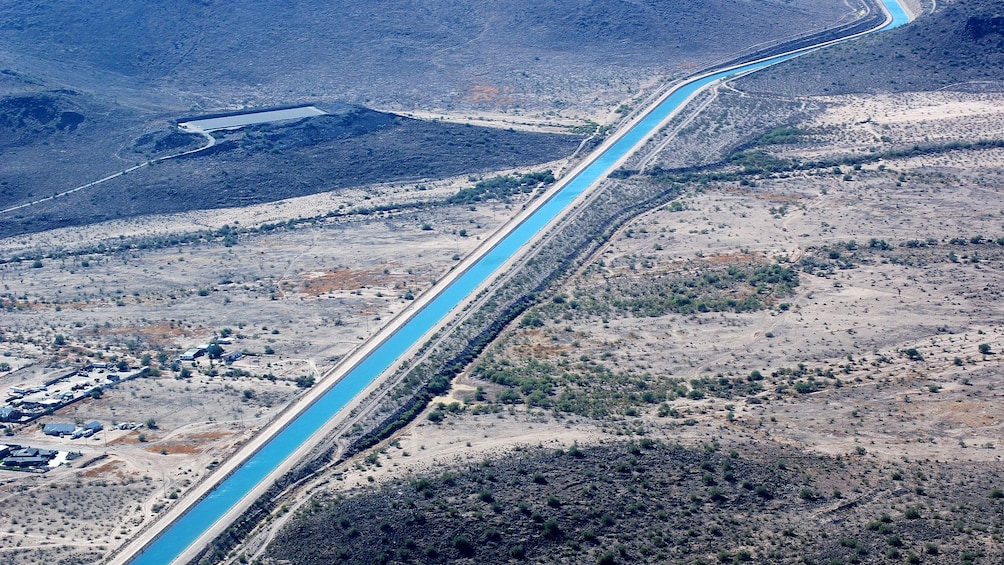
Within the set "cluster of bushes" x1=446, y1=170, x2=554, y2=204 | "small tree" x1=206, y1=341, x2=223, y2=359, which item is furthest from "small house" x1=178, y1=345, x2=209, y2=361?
"cluster of bushes" x1=446, y1=170, x2=554, y2=204

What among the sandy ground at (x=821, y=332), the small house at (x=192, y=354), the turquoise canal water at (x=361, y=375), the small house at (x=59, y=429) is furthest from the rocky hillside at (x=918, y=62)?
the small house at (x=59, y=429)

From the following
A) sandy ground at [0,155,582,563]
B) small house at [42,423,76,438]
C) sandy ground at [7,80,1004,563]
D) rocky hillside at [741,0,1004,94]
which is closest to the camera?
sandy ground at [0,155,582,563]

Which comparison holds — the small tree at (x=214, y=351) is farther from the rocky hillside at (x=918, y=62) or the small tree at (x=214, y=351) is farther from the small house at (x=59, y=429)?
the rocky hillside at (x=918, y=62)

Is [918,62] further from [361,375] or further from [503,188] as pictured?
[361,375]

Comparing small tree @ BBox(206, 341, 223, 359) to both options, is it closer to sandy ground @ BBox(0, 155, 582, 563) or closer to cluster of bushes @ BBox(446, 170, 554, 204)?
sandy ground @ BBox(0, 155, 582, 563)

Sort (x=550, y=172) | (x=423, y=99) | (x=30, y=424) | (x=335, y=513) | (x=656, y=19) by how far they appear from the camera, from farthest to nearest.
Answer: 1. (x=656, y=19)
2. (x=423, y=99)
3. (x=550, y=172)
4. (x=30, y=424)
5. (x=335, y=513)

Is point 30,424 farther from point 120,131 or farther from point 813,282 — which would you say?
point 120,131

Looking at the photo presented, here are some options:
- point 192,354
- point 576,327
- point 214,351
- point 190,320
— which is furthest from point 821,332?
point 190,320

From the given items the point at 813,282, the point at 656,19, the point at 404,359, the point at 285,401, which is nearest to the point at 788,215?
the point at 813,282
